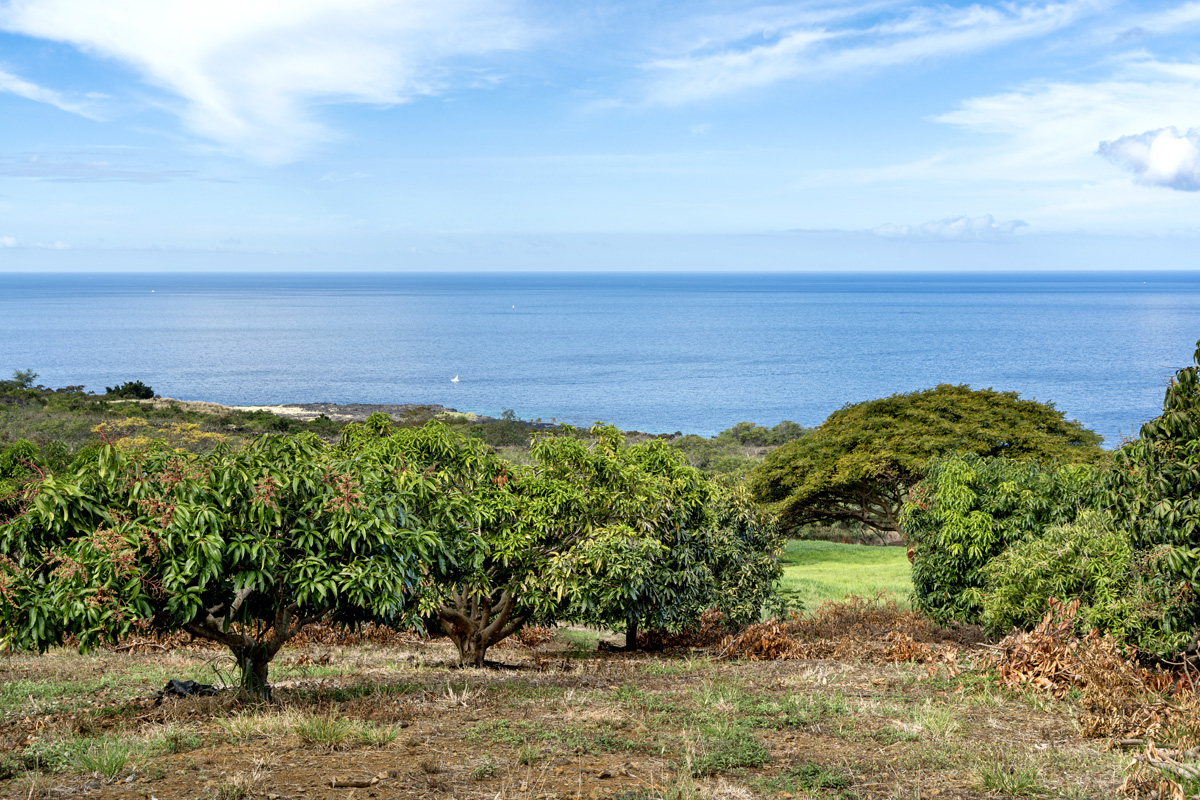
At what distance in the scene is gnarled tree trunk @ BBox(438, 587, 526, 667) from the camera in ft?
46.0

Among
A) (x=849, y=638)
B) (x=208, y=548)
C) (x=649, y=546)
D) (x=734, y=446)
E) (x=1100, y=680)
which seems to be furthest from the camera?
(x=734, y=446)

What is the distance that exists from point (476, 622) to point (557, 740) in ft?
22.1

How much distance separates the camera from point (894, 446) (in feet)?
109

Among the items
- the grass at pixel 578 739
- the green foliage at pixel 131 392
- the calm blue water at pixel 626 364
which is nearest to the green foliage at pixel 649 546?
the grass at pixel 578 739

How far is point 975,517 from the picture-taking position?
16.9 meters

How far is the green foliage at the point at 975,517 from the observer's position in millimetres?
16328

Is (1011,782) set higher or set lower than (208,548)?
lower

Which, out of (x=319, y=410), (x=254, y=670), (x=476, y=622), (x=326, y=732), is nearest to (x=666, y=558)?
(x=476, y=622)

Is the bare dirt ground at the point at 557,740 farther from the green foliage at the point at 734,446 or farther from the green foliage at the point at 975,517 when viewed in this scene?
the green foliage at the point at 734,446

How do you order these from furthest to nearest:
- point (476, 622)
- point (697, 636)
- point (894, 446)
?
point (894, 446) < point (697, 636) < point (476, 622)

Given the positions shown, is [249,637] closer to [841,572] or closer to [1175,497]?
[1175,497]

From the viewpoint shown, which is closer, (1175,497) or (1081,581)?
(1175,497)

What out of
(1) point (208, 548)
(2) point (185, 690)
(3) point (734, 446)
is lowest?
(3) point (734, 446)

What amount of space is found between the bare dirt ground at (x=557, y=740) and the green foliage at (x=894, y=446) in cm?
2228
